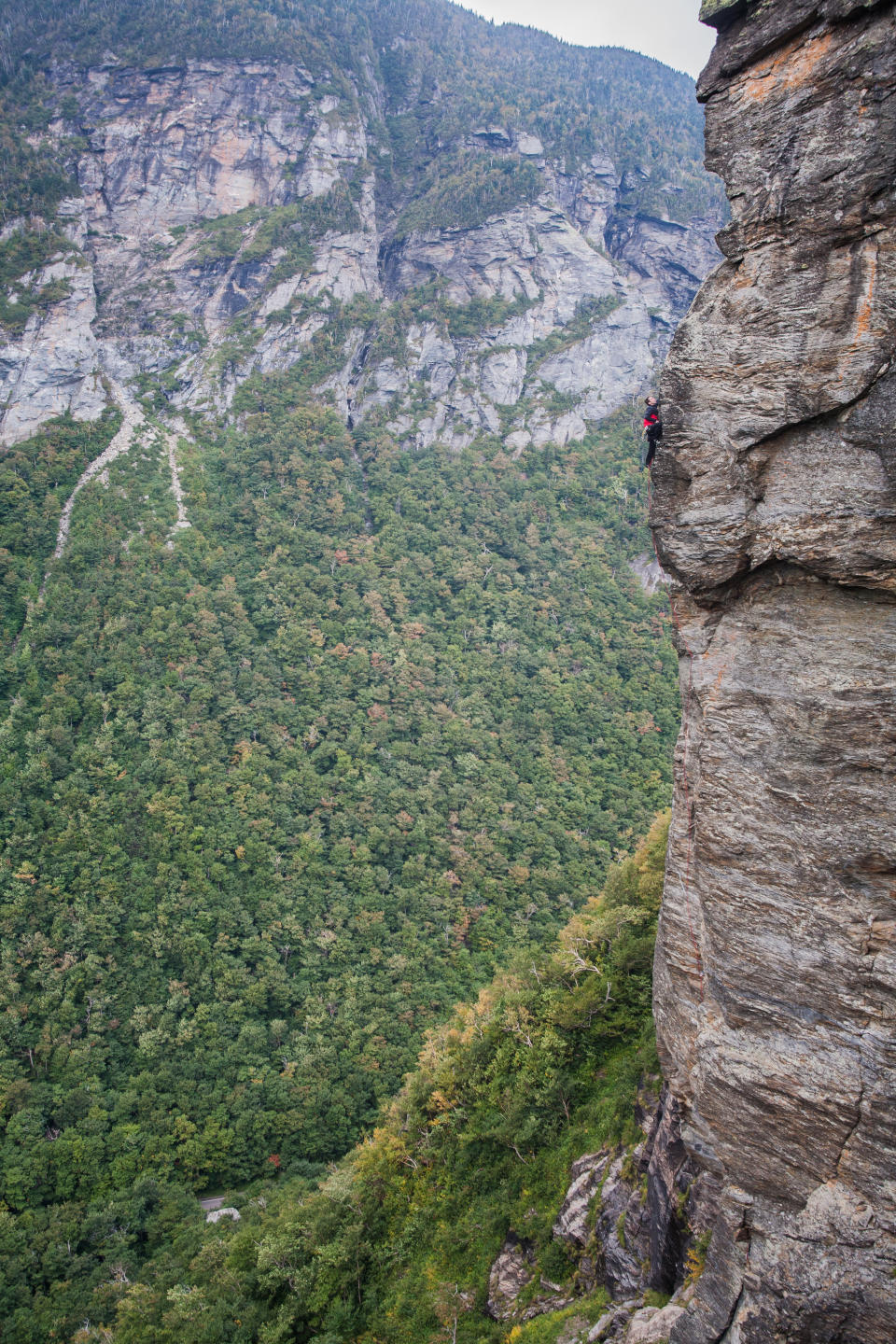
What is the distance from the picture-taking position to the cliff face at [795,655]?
1006 cm

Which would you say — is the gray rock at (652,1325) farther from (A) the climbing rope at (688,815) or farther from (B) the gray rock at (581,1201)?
(A) the climbing rope at (688,815)

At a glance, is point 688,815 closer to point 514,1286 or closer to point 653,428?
point 653,428

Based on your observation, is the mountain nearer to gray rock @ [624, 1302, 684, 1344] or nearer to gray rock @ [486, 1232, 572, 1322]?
gray rock @ [486, 1232, 572, 1322]

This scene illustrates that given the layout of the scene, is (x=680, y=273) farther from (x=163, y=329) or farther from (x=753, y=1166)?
(x=753, y=1166)

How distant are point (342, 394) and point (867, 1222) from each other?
384ft

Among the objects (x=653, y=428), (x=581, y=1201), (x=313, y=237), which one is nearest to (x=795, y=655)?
(x=653, y=428)

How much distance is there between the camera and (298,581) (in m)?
84.4

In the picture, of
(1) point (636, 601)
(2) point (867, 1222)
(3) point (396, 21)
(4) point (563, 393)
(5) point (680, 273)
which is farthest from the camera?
(3) point (396, 21)

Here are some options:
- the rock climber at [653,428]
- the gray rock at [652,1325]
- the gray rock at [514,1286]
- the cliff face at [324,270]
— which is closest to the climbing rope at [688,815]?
the rock climber at [653,428]

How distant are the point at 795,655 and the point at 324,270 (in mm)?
125855

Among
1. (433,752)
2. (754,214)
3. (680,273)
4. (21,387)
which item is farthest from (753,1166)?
(680,273)

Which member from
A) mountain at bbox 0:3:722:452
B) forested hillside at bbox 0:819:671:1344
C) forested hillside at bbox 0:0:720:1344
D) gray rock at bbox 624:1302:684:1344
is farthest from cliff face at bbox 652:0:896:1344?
mountain at bbox 0:3:722:452

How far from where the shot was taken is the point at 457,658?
272 feet

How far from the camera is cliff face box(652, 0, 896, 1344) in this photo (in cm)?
1006
